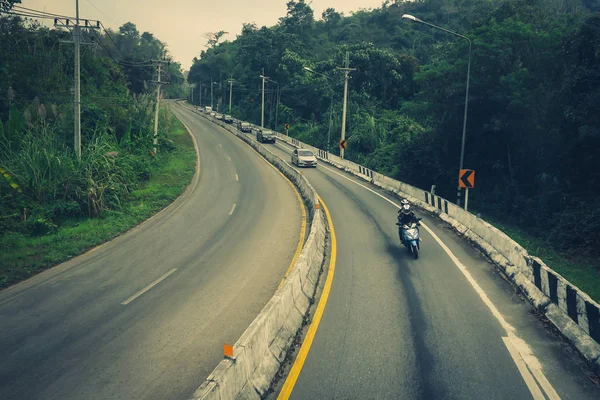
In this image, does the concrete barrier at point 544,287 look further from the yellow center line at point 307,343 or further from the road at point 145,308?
the road at point 145,308

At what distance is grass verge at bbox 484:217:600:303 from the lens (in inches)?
619

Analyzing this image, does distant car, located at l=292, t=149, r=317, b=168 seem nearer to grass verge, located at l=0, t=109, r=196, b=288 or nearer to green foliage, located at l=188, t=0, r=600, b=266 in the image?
green foliage, located at l=188, t=0, r=600, b=266

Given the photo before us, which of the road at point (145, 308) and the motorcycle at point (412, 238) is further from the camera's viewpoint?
the motorcycle at point (412, 238)

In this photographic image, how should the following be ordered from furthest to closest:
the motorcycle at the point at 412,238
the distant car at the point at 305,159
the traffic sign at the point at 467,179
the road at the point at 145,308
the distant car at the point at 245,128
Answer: the distant car at the point at 245,128, the distant car at the point at 305,159, the traffic sign at the point at 467,179, the motorcycle at the point at 412,238, the road at the point at 145,308

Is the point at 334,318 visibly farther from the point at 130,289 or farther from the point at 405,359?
the point at 130,289

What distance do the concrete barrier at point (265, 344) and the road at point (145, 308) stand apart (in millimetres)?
1409

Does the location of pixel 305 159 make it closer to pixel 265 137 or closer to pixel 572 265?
pixel 265 137

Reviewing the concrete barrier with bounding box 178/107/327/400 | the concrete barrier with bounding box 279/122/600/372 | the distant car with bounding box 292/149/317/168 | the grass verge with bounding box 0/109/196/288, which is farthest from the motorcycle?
the distant car with bounding box 292/149/317/168

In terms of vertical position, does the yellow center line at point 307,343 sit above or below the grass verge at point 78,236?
above

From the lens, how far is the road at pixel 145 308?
7852 millimetres

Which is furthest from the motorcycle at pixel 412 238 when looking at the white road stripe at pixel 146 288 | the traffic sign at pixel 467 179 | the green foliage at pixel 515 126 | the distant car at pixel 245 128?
the distant car at pixel 245 128

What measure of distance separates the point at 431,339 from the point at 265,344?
134 inches

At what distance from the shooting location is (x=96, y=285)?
42.6 ft

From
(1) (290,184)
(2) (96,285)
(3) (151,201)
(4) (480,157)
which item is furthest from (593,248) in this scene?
(3) (151,201)
